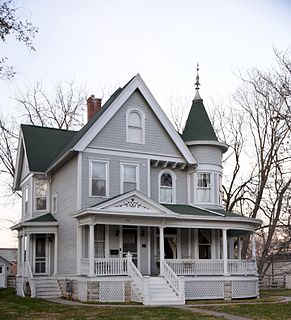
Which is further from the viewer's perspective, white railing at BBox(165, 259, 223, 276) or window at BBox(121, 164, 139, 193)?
window at BBox(121, 164, 139, 193)

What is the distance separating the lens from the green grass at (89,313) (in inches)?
640

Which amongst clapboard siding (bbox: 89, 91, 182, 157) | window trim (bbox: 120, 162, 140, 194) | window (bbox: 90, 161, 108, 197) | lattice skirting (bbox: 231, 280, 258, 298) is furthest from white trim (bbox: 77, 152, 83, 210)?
lattice skirting (bbox: 231, 280, 258, 298)

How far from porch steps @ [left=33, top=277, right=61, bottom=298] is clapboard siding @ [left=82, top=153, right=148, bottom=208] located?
454 cm

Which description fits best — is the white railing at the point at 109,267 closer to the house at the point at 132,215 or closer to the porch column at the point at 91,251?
the house at the point at 132,215

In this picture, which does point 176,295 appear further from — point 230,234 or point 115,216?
point 230,234

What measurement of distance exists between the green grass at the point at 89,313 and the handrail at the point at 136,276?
2.18 metres

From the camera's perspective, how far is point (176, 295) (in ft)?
74.1

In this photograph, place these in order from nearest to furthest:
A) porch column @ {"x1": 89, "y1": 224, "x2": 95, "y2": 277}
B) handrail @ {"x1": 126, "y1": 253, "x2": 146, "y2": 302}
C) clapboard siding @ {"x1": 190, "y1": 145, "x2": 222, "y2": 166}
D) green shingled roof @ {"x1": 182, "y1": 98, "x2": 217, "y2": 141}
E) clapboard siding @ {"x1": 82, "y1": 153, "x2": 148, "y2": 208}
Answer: handrail @ {"x1": 126, "y1": 253, "x2": 146, "y2": 302} → porch column @ {"x1": 89, "y1": 224, "x2": 95, "y2": 277} → clapboard siding @ {"x1": 82, "y1": 153, "x2": 148, "y2": 208} → clapboard siding @ {"x1": 190, "y1": 145, "x2": 222, "y2": 166} → green shingled roof @ {"x1": 182, "y1": 98, "x2": 217, "y2": 141}

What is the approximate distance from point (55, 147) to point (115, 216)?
8251mm

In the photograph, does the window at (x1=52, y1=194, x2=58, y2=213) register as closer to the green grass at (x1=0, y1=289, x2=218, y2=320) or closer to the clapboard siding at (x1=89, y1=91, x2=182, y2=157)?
the clapboard siding at (x1=89, y1=91, x2=182, y2=157)

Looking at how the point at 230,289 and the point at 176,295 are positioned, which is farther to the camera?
the point at 230,289

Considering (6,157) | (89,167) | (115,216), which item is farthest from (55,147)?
(6,157)

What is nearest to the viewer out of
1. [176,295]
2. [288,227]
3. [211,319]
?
[211,319]

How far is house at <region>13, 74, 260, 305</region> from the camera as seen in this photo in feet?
76.7
